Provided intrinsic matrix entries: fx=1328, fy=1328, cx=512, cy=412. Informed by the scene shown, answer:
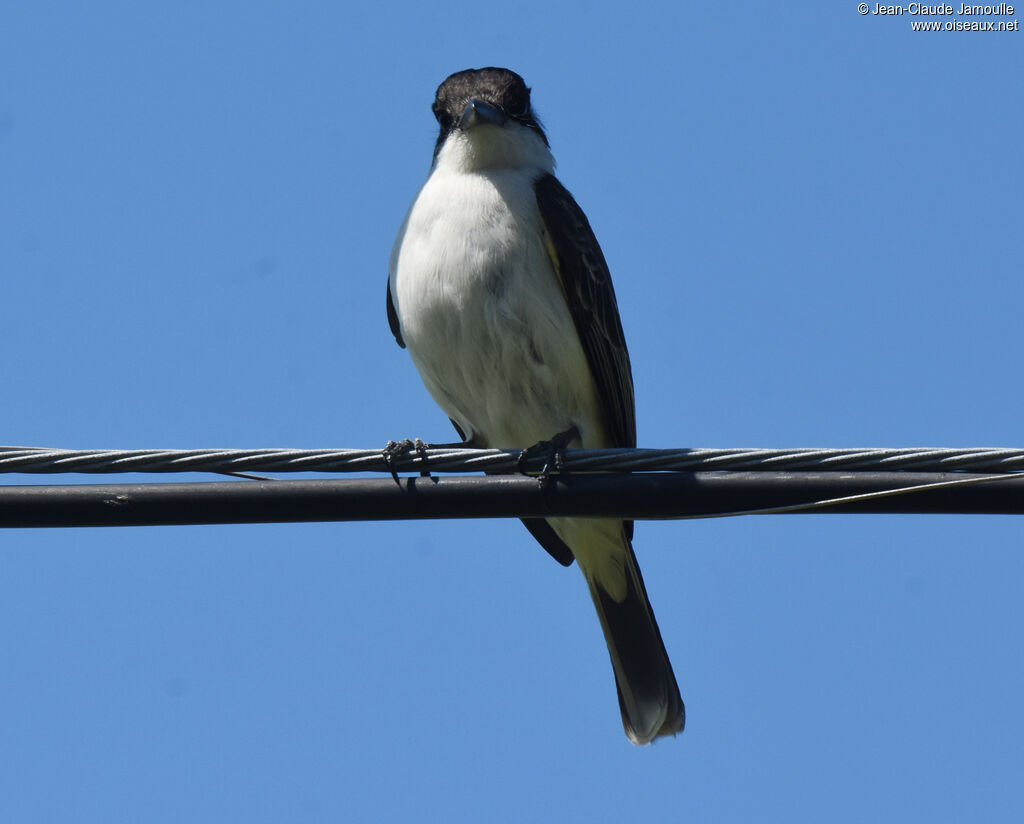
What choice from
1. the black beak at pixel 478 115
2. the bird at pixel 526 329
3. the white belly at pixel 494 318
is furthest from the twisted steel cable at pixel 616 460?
the black beak at pixel 478 115

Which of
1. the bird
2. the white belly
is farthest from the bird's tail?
the white belly

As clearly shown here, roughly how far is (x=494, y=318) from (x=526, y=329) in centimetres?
16

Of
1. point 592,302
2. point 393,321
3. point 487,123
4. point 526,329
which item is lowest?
point 526,329

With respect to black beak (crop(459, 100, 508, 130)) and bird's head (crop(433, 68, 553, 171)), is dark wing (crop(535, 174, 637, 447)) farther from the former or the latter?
black beak (crop(459, 100, 508, 130))

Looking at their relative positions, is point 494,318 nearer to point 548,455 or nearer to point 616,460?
point 548,455

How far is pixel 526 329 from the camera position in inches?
245

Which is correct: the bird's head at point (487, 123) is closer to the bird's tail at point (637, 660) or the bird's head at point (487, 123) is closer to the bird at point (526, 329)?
the bird at point (526, 329)

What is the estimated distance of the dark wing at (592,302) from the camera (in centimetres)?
647

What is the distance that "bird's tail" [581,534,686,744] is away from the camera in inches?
271

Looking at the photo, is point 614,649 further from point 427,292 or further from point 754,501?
point 754,501

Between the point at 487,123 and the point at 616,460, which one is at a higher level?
the point at 487,123

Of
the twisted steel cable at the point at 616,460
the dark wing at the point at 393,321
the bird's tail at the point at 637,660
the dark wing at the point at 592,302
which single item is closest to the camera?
the twisted steel cable at the point at 616,460

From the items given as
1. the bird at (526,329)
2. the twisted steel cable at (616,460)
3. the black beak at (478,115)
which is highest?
the black beak at (478,115)

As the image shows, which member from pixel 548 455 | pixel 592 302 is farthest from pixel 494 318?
pixel 548 455
